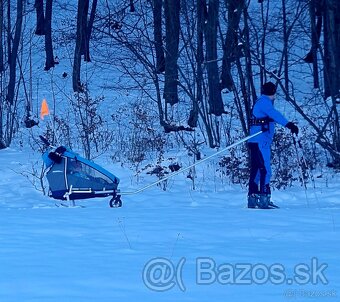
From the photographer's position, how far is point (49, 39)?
3123cm

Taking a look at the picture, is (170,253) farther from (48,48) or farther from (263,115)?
(48,48)

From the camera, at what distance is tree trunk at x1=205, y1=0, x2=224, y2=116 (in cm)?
1781

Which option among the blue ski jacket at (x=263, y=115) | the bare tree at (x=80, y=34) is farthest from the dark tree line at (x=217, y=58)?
the blue ski jacket at (x=263, y=115)

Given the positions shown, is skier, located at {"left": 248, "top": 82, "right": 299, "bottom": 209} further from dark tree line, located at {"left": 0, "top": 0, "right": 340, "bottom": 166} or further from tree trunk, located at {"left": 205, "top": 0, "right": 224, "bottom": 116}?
tree trunk, located at {"left": 205, "top": 0, "right": 224, "bottom": 116}

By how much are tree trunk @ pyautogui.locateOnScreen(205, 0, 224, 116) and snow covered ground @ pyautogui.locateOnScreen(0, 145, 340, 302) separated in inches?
257

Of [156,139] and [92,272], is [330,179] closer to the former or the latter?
[156,139]

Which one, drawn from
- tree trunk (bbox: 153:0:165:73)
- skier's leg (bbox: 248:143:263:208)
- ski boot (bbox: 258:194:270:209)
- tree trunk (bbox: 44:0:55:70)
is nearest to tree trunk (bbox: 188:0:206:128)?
tree trunk (bbox: 153:0:165:73)

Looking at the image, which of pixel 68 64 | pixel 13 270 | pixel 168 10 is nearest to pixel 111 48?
pixel 68 64

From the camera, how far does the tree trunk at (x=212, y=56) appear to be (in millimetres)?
17812

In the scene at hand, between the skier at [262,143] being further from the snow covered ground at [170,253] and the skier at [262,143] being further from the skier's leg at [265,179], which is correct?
the snow covered ground at [170,253]

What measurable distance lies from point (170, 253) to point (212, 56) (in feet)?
39.3

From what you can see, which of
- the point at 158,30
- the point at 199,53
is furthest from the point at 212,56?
the point at 158,30

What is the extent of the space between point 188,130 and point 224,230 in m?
10.6

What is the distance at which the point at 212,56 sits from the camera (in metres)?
18.9
